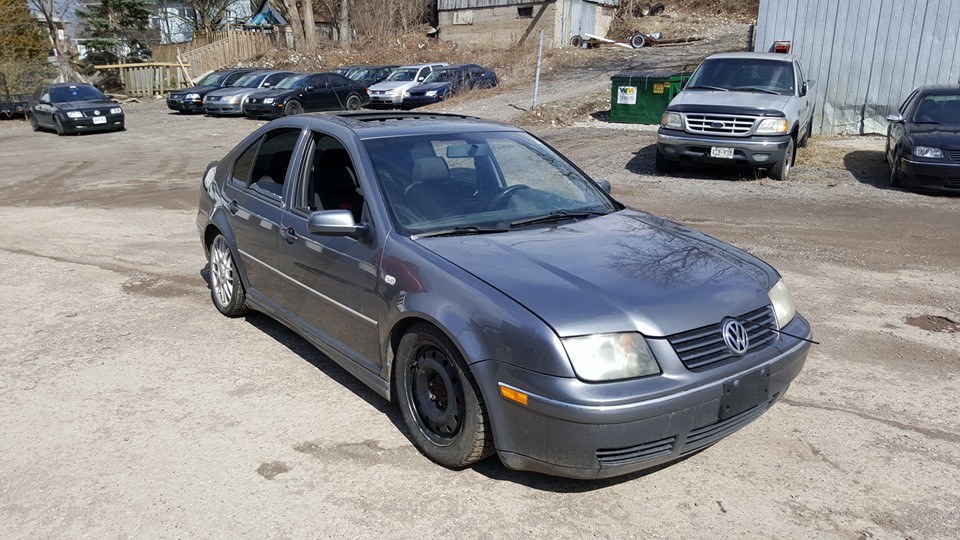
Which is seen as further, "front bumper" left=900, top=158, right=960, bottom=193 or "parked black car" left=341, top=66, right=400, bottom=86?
"parked black car" left=341, top=66, right=400, bottom=86

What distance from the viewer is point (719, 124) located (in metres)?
11.7

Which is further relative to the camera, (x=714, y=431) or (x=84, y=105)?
(x=84, y=105)

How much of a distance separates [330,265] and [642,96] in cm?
1583

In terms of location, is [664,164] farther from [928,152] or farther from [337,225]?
[337,225]

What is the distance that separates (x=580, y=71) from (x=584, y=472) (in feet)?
91.4

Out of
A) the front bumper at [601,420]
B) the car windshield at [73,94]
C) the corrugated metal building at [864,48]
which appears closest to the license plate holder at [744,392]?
the front bumper at [601,420]

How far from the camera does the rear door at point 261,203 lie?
16.2ft

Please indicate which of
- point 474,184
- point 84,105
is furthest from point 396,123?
point 84,105

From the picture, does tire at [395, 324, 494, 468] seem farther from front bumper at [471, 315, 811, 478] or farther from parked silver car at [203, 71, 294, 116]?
parked silver car at [203, 71, 294, 116]

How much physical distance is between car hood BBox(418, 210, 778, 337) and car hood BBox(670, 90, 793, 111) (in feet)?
26.8

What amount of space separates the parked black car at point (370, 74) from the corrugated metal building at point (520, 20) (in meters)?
10.6

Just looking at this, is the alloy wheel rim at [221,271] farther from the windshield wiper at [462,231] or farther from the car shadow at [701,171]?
the car shadow at [701,171]

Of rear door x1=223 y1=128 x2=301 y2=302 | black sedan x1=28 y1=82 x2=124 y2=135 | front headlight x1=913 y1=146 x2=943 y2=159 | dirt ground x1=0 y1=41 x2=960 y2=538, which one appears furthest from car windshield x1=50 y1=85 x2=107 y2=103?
front headlight x1=913 y1=146 x2=943 y2=159

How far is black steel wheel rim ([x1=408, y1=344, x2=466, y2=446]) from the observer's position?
11.5 feet
